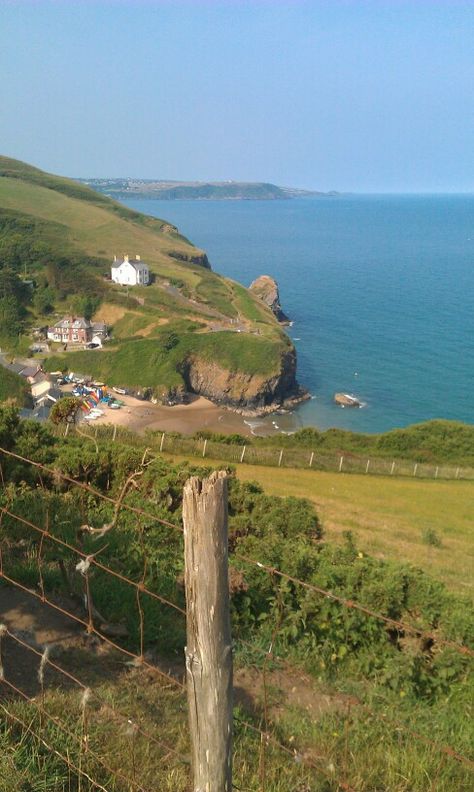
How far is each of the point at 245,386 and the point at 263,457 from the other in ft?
146

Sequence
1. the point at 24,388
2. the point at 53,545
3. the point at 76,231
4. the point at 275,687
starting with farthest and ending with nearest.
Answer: the point at 76,231, the point at 24,388, the point at 53,545, the point at 275,687

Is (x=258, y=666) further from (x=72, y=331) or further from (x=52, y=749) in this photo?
(x=72, y=331)

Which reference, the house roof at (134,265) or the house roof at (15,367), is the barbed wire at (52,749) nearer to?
the house roof at (15,367)

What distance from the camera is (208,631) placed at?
3035 millimetres

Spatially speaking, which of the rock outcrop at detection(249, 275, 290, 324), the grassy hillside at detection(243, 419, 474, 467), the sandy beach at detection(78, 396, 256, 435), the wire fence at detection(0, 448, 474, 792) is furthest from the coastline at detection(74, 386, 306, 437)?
the wire fence at detection(0, 448, 474, 792)

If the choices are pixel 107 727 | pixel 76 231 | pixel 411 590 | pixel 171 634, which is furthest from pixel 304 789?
pixel 76 231

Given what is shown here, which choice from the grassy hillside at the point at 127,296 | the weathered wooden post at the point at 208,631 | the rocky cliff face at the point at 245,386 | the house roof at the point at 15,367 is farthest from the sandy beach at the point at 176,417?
the weathered wooden post at the point at 208,631

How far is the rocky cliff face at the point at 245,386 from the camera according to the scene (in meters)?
70.3

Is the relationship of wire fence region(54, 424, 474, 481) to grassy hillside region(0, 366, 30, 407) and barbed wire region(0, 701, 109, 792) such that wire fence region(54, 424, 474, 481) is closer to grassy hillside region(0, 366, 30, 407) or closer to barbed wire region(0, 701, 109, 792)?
barbed wire region(0, 701, 109, 792)

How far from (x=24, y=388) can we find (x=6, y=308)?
1379 inches

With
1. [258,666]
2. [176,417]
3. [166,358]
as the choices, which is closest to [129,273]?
[166,358]

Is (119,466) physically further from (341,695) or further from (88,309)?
(88,309)

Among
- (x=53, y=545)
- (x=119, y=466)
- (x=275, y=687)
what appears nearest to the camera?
(x=275, y=687)

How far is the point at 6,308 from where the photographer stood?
91.1 m
